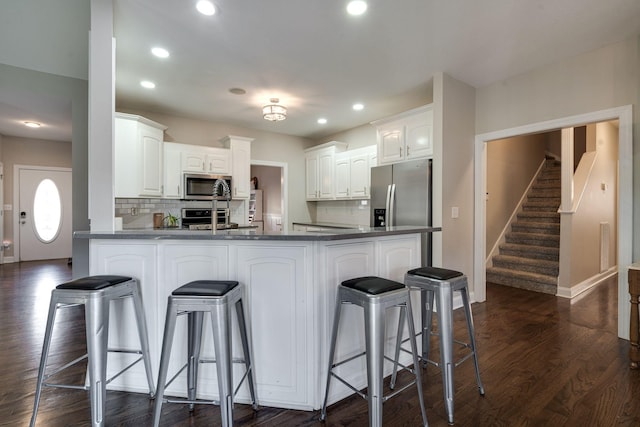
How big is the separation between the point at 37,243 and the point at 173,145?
4874 mm

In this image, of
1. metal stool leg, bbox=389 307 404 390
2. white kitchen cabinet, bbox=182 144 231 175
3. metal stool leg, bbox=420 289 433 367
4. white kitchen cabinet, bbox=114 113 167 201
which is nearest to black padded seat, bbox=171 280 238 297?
metal stool leg, bbox=389 307 404 390

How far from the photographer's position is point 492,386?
2025 millimetres

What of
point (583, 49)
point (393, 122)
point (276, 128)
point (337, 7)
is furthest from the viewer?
point (276, 128)

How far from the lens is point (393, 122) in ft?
13.5

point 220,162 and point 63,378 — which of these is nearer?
point 63,378

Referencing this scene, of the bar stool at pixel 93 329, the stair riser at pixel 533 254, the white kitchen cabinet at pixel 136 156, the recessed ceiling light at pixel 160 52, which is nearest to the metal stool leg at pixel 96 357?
the bar stool at pixel 93 329

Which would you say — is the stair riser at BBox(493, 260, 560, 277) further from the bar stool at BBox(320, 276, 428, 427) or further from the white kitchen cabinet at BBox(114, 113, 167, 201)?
the white kitchen cabinet at BBox(114, 113, 167, 201)

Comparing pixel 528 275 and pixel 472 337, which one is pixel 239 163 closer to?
pixel 472 337

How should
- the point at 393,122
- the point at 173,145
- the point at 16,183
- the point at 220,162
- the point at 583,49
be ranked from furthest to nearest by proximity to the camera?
the point at 16,183 < the point at 220,162 < the point at 173,145 < the point at 393,122 < the point at 583,49

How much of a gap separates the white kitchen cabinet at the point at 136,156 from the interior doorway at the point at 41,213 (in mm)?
4199

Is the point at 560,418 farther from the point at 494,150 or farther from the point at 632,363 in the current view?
the point at 494,150

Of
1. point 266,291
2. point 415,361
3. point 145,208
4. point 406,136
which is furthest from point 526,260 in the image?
point 145,208

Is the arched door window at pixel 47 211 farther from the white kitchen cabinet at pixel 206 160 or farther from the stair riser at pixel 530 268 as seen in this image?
the stair riser at pixel 530 268

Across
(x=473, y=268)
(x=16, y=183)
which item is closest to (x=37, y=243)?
(x=16, y=183)
